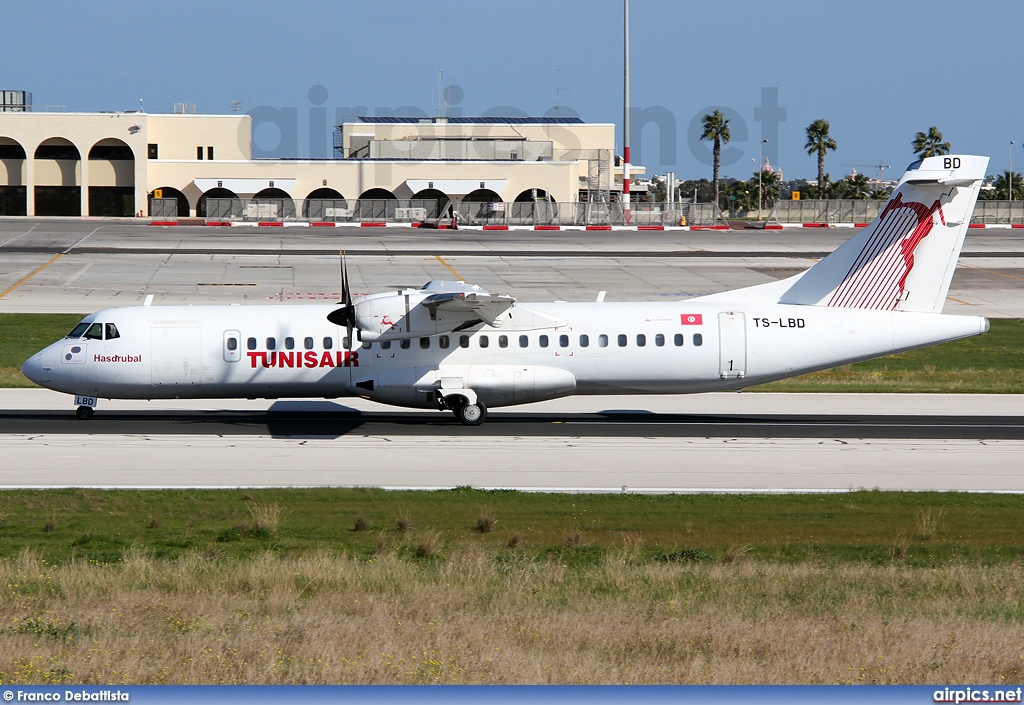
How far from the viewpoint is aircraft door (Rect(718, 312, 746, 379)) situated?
86.3 feet

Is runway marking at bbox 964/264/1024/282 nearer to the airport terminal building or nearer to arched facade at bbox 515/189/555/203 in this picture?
the airport terminal building

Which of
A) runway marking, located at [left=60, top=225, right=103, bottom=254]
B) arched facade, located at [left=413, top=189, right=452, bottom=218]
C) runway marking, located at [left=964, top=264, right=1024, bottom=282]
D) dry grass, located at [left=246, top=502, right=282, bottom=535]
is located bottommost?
dry grass, located at [left=246, top=502, right=282, bottom=535]

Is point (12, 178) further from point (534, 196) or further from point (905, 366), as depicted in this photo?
point (905, 366)

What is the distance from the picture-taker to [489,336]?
2650cm

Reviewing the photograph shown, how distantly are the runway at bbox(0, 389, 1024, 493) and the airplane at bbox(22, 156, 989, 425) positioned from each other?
1110 millimetres

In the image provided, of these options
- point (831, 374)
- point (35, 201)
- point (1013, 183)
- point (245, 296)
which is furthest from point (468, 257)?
point (1013, 183)

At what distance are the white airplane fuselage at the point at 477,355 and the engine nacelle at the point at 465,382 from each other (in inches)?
1.0

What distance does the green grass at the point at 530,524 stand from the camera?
53.9 feet

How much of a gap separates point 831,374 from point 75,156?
8921 cm

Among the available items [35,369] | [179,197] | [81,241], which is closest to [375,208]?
[179,197]

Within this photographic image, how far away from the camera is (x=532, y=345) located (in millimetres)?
26453

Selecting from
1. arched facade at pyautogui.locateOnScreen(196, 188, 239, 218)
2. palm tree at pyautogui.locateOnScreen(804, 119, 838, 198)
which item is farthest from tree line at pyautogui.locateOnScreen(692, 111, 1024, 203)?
arched facade at pyautogui.locateOnScreen(196, 188, 239, 218)

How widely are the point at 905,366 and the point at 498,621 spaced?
99.0 feet

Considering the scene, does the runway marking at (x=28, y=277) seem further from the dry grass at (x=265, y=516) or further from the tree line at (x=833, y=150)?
the tree line at (x=833, y=150)
